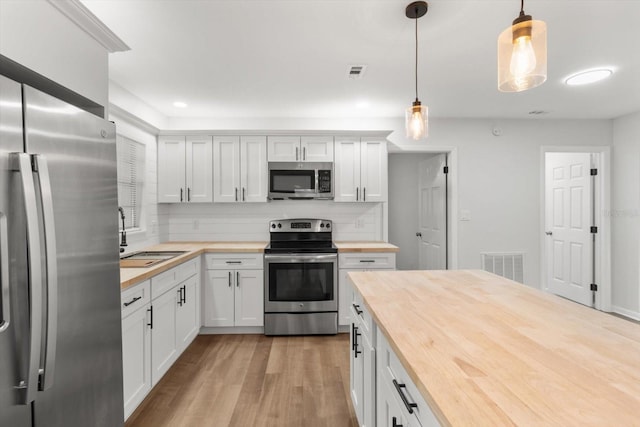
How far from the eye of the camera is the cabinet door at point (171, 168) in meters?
3.88

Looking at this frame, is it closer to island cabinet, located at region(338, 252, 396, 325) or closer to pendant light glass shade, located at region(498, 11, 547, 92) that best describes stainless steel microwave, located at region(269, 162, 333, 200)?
island cabinet, located at region(338, 252, 396, 325)

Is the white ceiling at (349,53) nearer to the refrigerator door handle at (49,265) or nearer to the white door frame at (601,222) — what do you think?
the white door frame at (601,222)

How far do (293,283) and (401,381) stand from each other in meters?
2.50

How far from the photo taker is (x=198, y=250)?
3361 mm

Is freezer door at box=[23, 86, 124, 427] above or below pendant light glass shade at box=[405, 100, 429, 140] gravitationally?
below

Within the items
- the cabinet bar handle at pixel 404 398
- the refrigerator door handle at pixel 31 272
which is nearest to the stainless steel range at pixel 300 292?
the cabinet bar handle at pixel 404 398

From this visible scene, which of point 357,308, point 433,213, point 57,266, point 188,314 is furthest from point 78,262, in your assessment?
point 433,213

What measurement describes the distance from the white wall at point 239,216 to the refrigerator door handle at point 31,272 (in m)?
3.18

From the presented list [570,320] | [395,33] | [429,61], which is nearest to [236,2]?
[395,33]

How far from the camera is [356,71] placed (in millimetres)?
2764

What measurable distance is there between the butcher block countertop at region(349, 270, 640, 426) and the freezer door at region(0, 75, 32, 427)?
44.5 inches

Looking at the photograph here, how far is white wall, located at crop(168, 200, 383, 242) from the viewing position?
4180 millimetres

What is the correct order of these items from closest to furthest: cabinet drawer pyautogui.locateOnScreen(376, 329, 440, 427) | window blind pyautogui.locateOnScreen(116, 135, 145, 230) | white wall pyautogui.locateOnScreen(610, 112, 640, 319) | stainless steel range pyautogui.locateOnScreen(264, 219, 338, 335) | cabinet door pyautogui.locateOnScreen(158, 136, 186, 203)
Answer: cabinet drawer pyautogui.locateOnScreen(376, 329, 440, 427) < window blind pyautogui.locateOnScreen(116, 135, 145, 230) < stainless steel range pyautogui.locateOnScreen(264, 219, 338, 335) < cabinet door pyautogui.locateOnScreen(158, 136, 186, 203) < white wall pyautogui.locateOnScreen(610, 112, 640, 319)

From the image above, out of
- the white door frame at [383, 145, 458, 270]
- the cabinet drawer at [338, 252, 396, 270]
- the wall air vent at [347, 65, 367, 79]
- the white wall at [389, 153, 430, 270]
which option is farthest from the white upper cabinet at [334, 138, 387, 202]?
the white wall at [389, 153, 430, 270]
